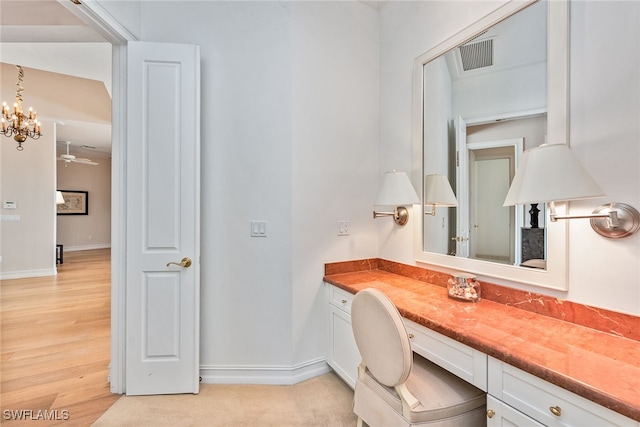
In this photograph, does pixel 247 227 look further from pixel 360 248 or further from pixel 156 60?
pixel 156 60

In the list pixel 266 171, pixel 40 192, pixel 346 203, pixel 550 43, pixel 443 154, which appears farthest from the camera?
pixel 40 192

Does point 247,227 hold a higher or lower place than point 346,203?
lower

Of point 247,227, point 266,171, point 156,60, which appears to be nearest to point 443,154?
point 266,171

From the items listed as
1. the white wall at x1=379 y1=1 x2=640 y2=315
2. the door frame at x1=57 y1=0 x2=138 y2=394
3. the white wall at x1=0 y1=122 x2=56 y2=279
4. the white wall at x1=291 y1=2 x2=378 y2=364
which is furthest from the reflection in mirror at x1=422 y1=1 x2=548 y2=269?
the white wall at x1=0 y1=122 x2=56 y2=279

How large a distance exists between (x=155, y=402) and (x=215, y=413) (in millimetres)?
442

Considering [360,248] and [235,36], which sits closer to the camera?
[235,36]

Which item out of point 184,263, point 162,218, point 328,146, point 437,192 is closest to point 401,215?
point 437,192

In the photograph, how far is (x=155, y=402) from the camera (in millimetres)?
1931

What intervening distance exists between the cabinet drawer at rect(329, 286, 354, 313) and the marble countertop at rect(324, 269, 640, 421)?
0.34 meters

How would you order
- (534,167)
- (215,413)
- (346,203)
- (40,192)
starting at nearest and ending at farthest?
(534,167), (215,413), (346,203), (40,192)

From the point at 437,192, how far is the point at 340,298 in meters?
1.00

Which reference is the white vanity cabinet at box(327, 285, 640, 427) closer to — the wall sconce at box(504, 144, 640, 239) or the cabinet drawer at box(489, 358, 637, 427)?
the cabinet drawer at box(489, 358, 637, 427)

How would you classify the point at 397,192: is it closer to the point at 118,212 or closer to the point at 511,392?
the point at 511,392

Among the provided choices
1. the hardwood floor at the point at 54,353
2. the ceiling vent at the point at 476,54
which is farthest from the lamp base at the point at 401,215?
the hardwood floor at the point at 54,353
